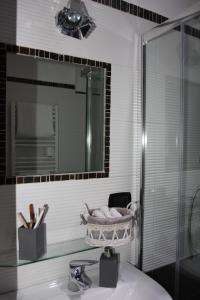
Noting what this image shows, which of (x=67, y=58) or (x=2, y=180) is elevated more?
(x=67, y=58)

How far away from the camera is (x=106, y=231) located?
46.9 inches

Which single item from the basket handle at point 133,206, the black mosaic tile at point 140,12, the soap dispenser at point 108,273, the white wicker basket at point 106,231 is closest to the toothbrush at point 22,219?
the white wicker basket at point 106,231

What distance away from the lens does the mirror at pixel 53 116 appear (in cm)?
118

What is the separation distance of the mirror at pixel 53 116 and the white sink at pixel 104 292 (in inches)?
20.4

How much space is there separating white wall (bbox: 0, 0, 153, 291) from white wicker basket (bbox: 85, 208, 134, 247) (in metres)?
0.16

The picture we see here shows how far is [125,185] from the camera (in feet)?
5.00

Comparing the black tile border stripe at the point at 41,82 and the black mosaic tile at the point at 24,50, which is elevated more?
the black mosaic tile at the point at 24,50

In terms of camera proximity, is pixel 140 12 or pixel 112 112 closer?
pixel 112 112

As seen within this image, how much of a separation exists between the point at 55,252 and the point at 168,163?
0.84 m

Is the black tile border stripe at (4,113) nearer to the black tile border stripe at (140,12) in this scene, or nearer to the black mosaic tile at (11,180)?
the black mosaic tile at (11,180)

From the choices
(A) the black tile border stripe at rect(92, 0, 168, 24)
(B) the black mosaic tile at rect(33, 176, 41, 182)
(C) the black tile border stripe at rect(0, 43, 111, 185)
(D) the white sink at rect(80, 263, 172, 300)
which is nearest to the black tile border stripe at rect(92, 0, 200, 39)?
(A) the black tile border stripe at rect(92, 0, 168, 24)

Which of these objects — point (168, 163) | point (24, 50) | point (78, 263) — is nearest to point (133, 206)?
point (168, 163)

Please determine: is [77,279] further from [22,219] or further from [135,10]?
[135,10]

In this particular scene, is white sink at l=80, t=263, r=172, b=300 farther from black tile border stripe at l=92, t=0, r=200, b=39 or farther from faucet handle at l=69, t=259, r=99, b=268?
black tile border stripe at l=92, t=0, r=200, b=39
